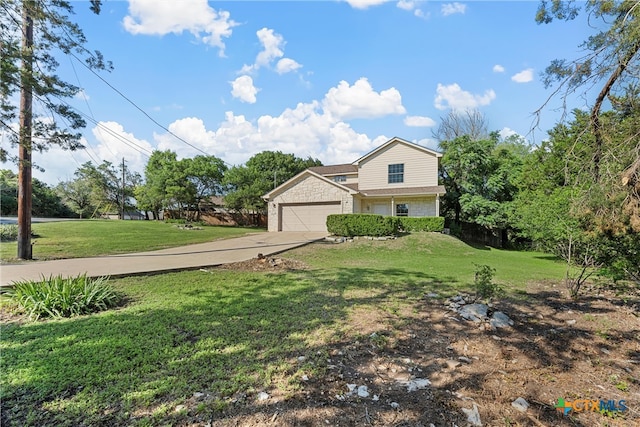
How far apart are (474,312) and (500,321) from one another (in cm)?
37

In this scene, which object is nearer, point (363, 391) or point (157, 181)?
point (363, 391)

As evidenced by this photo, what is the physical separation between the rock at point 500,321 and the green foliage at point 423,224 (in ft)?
45.0

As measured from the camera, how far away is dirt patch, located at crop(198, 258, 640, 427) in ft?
7.47

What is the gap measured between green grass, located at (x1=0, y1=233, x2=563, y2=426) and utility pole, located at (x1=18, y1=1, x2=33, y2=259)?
4.22 metres

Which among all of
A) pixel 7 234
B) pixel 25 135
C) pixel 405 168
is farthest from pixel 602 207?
pixel 7 234

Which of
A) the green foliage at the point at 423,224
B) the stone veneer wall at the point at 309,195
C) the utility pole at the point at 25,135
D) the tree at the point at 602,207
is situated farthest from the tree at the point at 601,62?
the stone veneer wall at the point at 309,195

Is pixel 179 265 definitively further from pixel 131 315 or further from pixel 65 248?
pixel 65 248

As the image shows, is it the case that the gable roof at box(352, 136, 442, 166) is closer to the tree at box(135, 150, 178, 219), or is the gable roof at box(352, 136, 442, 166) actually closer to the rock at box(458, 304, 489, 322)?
the rock at box(458, 304, 489, 322)

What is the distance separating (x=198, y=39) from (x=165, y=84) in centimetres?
274

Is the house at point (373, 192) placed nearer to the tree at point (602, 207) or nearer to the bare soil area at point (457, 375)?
the tree at point (602, 207)

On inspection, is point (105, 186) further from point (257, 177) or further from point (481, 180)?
point (481, 180)

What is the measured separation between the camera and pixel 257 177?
32656mm

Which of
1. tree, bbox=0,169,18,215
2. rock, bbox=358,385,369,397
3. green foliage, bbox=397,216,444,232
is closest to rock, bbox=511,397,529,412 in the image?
rock, bbox=358,385,369,397

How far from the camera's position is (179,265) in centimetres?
821
